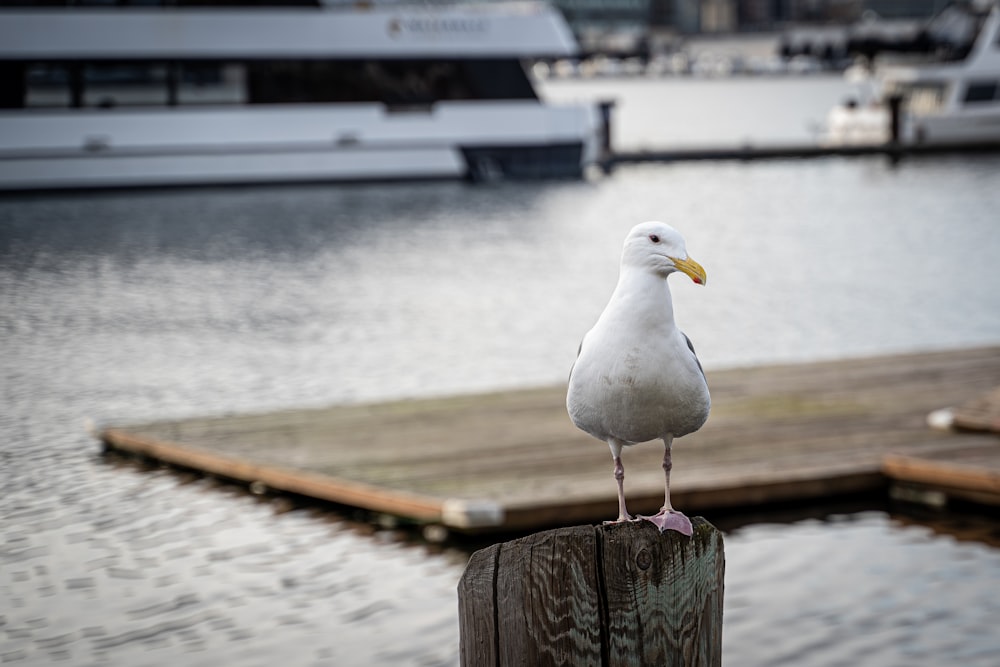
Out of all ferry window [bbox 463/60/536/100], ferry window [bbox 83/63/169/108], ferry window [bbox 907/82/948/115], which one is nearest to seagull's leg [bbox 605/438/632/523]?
ferry window [bbox 83/63/169/108]

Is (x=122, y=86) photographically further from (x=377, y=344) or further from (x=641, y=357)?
(x=641, y=357)

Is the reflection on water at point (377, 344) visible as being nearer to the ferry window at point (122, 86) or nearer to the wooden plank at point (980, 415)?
the wooden plank at point (980, 415)

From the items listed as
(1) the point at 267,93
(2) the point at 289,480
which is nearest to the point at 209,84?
(1) the point at 267,93

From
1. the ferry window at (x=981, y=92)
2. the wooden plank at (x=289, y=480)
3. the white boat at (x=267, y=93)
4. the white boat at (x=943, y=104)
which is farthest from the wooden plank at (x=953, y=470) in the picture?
the ferry window at (x=981, y=92)

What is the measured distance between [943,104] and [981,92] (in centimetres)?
114

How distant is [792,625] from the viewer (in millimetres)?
7426

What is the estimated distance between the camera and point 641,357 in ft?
11.7

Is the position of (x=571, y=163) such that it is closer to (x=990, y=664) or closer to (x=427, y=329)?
(x=427, y=329)

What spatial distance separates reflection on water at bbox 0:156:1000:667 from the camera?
7621mm

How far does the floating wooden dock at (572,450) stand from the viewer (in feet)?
27.2

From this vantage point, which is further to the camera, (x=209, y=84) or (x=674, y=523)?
(x=209, y=84)

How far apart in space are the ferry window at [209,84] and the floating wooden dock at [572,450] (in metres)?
20.7

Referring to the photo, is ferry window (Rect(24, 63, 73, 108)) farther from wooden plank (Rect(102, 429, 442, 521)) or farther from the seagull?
the seagull

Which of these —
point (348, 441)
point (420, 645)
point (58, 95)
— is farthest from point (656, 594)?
point (58, 95)
